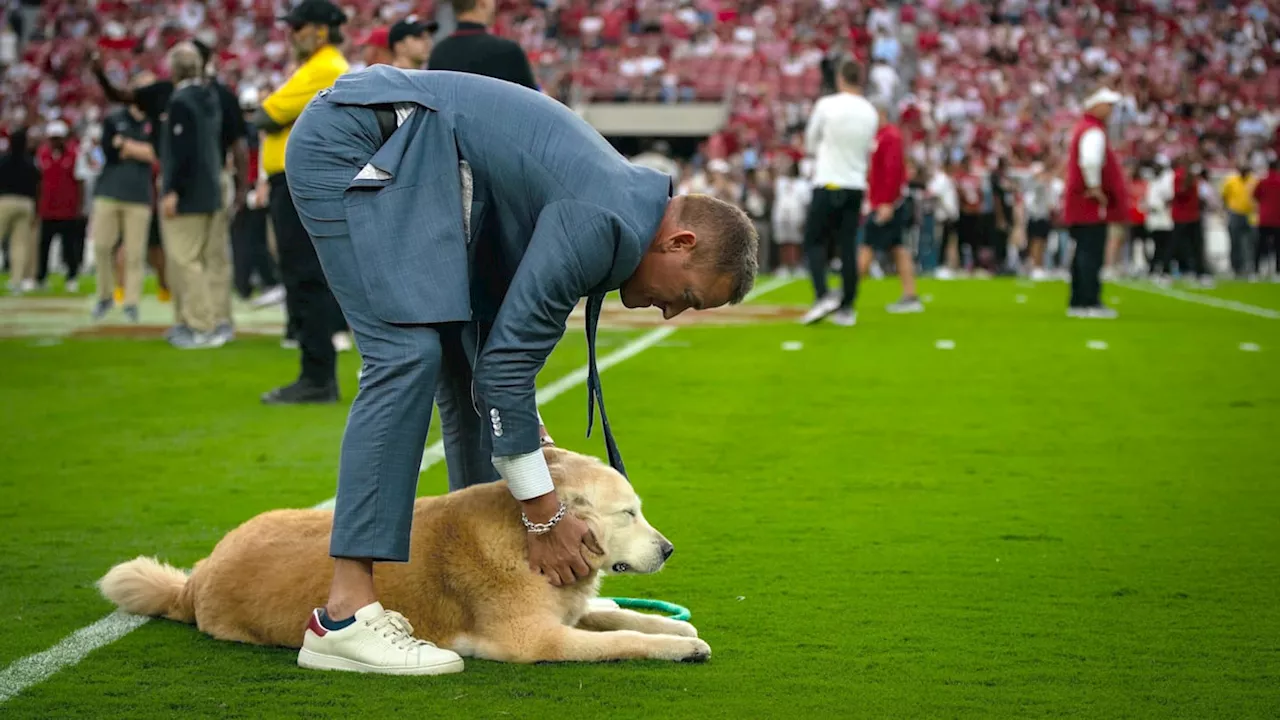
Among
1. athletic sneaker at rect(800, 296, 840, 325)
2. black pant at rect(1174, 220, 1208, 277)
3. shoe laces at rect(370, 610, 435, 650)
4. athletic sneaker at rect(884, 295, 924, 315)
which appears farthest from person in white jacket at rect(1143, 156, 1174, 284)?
shoe laces at rect(370, 610, 435, 650)

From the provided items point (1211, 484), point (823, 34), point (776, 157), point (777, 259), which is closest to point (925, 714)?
point (1211, 484)

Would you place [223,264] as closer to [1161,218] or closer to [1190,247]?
[1161,218]

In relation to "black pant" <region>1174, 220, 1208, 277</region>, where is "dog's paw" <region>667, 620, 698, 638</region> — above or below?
above

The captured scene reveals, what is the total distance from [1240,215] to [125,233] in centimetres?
2400

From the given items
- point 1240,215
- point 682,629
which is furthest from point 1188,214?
point 682,629

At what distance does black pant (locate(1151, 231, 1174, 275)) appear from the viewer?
3028 cm

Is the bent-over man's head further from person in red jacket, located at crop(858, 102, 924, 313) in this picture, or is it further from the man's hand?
person in red jacket, located at crop(858, 102, 924, 313)

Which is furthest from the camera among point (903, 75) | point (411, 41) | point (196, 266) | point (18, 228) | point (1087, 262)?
point (903, 75)

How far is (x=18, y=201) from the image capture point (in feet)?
78.1

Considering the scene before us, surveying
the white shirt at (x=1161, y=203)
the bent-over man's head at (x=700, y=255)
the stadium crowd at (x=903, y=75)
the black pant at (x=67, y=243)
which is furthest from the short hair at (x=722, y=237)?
the stadium crowd at (x=903, y=75)

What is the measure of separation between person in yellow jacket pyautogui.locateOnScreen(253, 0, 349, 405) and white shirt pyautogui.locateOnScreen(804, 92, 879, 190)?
6351 millimetres

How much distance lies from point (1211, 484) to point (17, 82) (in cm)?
4247

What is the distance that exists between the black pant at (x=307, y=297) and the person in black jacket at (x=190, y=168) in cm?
298

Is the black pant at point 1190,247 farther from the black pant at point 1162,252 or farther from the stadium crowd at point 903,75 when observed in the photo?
the stadium crowd at point 903,75
